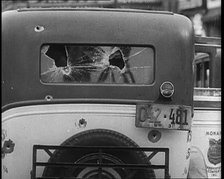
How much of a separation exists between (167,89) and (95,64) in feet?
2.23

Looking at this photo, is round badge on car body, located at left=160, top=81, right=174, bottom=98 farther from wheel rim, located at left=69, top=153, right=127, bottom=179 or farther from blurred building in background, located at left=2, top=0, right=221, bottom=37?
blurred building in background, located at left=2, top=0, right=221, bottom=37

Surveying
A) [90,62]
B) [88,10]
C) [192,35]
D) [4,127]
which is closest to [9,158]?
[4,127]

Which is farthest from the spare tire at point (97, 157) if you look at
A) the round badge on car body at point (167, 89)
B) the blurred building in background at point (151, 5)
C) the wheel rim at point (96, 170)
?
the blurred building in background at point (151, 5)

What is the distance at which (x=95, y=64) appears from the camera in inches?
200

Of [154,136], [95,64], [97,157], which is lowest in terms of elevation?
[97,157]

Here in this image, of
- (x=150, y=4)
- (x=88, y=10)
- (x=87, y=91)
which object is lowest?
(x=87, y=91)

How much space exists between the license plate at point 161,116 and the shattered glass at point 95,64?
27 cm

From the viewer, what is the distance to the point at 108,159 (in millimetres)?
4957

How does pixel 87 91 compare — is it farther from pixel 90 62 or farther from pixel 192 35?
pixel 192 35

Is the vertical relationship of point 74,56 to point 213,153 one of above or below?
above

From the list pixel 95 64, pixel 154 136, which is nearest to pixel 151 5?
pixel 95 64

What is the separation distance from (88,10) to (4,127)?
4.28 ft

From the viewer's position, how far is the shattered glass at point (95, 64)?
507cm

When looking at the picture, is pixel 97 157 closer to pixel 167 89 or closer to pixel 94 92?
pixel 94 92
